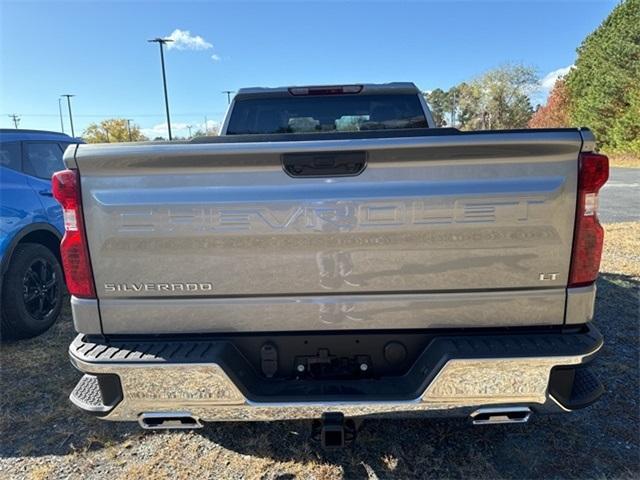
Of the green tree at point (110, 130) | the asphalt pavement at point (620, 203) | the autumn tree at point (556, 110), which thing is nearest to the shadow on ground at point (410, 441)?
the asphalt pavement at point (620, 203)

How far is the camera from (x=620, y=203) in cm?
1230

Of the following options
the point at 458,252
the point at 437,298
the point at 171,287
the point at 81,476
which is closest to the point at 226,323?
the point at 171,287

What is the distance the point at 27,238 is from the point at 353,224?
12.9 feet

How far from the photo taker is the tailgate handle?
181 cm

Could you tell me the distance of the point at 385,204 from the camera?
1.80 m

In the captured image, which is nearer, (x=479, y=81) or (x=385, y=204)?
(x=385, y=204)

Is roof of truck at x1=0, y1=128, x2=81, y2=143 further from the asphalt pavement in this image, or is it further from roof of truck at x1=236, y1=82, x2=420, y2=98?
the asphalt pavement

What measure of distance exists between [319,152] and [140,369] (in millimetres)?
1233

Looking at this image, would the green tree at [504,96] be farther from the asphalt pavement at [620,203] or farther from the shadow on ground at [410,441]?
the shadow on ground at [410,441]

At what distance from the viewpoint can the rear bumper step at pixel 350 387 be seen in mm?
1818

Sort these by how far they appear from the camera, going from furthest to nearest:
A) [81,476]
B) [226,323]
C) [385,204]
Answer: [81,476], [226,323], [385,204]

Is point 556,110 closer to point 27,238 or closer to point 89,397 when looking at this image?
point 27,238

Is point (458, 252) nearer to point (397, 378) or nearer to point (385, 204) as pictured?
point (385, 204)

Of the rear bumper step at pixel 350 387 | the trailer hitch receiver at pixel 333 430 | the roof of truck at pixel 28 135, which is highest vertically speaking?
the roof of truck at pixel 28 135
